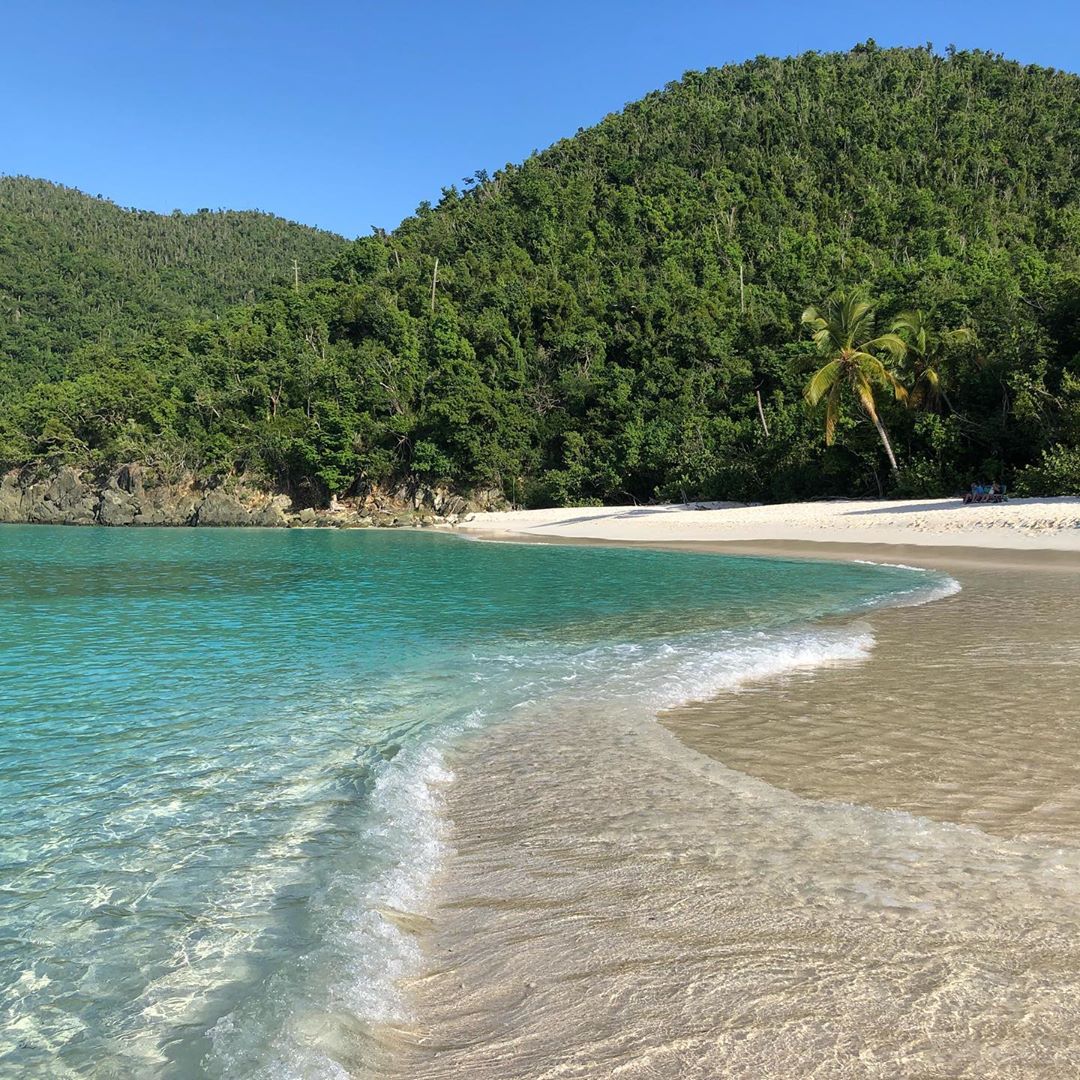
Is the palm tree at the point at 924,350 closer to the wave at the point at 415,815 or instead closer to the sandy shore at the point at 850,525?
the sandy shore at the point at 850,525

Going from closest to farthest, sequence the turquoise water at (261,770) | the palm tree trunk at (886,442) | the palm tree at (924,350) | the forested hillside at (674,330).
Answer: the turquoise water at (261,770) < the palm tree trunk at (886,442) < the palm tree at (924,350) < the forested hillside at (674,330)

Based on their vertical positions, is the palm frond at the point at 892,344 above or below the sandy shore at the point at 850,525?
above

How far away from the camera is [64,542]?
127ft

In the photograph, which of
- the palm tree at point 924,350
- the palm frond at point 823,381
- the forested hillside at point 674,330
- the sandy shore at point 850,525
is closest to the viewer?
the sandy shore at point 850,525

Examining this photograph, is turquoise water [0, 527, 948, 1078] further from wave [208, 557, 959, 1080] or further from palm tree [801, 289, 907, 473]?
palm tree [801, 289, 907, 473]

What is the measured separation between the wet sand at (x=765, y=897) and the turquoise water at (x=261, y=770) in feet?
1.47

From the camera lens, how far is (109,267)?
118 meters

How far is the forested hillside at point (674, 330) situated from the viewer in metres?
37.5

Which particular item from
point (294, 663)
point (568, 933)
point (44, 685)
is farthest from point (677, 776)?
point (44, 685)

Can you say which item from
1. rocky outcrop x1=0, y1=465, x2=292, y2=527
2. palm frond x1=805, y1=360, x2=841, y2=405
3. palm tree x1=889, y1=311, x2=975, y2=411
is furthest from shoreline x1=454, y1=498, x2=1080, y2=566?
rocky outcrop x1=0, y1=465, x2=292, y2=527

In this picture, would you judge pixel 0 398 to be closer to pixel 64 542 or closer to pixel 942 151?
pixel 64 542

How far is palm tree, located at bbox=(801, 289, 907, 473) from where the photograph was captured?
3422cm

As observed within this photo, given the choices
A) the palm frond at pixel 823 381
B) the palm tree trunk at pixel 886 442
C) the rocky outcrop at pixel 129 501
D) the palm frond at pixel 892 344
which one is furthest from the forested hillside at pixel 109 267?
the palm tree trunk at pixel 886 442

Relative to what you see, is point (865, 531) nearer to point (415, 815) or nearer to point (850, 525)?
point (850, 525)
